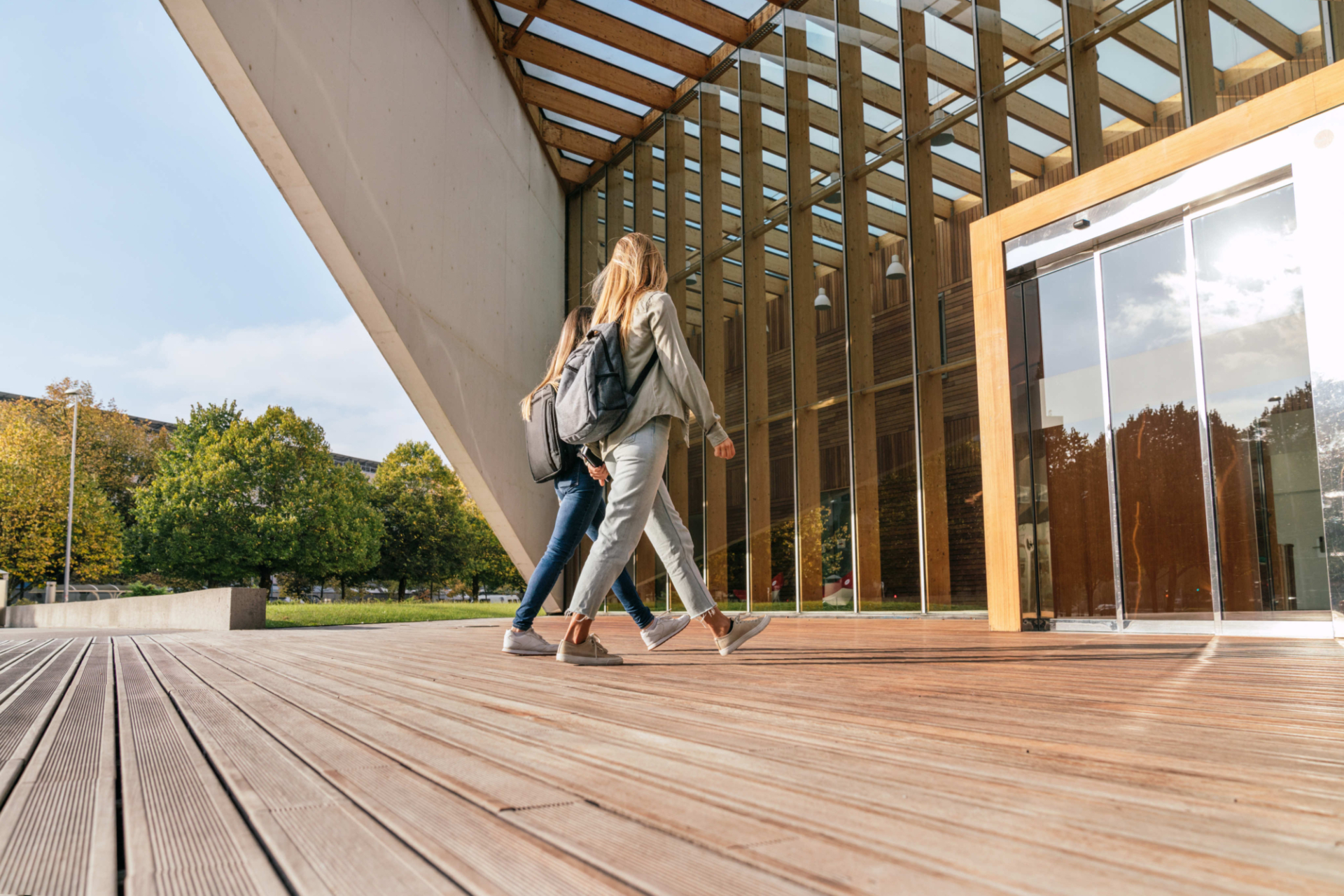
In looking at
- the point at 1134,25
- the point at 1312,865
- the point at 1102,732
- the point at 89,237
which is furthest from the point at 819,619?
the point at 89,237

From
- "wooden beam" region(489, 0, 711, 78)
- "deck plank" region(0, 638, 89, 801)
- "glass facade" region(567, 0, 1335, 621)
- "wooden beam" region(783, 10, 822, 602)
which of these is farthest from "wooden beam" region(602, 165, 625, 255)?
"deck plank" region(0, 638, 89, 801)

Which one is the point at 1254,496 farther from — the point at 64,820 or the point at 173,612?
the point at 173,612

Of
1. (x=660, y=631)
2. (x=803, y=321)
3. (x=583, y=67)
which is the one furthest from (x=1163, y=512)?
(x=583, y=67)

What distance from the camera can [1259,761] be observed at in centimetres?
125

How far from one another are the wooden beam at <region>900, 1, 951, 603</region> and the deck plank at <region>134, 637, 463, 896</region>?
8621 millimetres

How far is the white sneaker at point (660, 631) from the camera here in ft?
12.0

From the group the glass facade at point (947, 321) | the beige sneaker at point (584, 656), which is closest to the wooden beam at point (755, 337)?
the glass facade at point (947, 321)

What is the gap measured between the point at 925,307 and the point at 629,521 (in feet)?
A: 24.9

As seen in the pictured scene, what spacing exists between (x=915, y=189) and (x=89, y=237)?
5298 centimetres

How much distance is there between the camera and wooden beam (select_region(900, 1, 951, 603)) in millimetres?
9398

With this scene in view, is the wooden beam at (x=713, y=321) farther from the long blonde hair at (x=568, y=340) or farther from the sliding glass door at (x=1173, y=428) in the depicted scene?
the long blonde hair at (x=568, y=340)

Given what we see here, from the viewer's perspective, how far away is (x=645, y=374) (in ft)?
11.3

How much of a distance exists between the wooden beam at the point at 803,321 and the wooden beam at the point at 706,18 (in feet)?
2.45

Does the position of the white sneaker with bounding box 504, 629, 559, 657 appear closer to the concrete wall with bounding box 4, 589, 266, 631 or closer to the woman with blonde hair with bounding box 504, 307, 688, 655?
the woman with blonde hair with bounding box 504, 307, 688, 655
